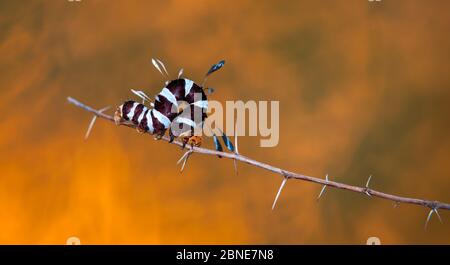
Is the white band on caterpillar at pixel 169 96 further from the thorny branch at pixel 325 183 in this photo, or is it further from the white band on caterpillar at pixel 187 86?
the thorny branch at pixel 325 183

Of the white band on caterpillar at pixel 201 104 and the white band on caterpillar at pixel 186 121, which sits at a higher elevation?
the white band on caterpillar at pixel 201 104

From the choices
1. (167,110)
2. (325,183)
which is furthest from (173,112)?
(325,183)

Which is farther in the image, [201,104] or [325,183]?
[201,104]

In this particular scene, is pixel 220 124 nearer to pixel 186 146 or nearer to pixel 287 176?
pixel 186 146

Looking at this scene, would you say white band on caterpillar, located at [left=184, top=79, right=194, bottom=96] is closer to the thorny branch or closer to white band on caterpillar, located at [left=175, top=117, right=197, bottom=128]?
white band on caterpillar, located at [left=175, top=117, right=197, bottom=128]

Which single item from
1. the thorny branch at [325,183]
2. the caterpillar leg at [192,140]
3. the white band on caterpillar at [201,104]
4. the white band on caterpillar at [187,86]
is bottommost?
the thorny branch at [325,183]

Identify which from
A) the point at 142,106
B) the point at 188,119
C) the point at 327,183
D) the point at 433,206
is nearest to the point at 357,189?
the point at 327,183

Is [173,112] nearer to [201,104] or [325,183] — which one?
[201,104]

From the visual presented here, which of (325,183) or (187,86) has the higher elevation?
(187,86)

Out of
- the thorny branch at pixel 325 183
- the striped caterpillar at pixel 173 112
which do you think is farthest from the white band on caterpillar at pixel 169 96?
the thorny branch at pixel 325 183
